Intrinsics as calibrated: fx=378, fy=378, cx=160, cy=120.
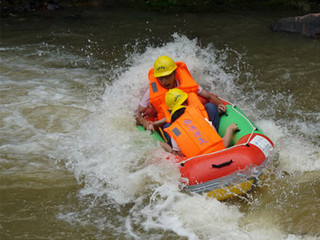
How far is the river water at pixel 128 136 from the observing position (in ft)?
12.8

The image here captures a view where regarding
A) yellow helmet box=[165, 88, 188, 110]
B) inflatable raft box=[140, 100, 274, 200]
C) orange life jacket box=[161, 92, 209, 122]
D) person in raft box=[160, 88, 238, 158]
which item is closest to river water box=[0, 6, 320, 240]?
inflatable raft box=[140, 100, 274, 200]

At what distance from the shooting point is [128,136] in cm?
532

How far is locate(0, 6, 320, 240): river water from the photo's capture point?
12.8ft

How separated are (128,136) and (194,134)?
1.23 metres

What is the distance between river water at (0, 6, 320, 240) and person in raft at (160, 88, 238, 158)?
285 millimetres

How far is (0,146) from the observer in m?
5.40

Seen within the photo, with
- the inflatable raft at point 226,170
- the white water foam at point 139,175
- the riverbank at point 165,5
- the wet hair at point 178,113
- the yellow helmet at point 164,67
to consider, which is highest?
the riverbank at point 165,5

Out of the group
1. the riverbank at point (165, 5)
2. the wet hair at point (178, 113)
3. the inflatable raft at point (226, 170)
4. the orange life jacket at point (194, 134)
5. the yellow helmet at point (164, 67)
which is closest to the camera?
the inflatable raft at point (226, 170)

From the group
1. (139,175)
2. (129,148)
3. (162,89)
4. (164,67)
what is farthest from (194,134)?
(164,67)

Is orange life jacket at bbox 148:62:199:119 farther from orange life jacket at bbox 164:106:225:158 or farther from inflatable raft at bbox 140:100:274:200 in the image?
inflatable raft at bbox 140:100:274:200

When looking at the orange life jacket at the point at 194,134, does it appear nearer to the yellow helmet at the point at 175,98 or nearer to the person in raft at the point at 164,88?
the yellow helmet at the point at 175,98

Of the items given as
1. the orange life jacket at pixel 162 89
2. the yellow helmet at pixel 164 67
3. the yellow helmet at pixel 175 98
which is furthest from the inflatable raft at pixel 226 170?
the yellow helmet at pixel 164 67

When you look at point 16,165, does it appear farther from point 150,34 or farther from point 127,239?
point 150,34

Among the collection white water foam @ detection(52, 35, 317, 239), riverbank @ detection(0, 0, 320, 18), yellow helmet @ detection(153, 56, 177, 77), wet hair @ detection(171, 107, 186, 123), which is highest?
riverbank @ detection(0, 0, 320, 18)
